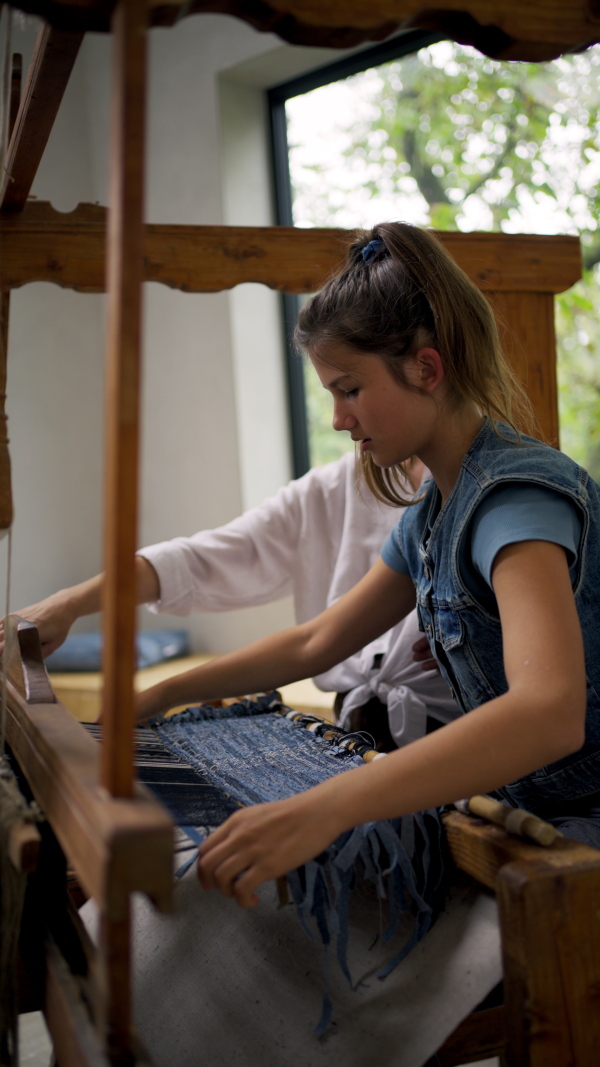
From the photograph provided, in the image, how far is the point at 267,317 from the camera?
3502mm

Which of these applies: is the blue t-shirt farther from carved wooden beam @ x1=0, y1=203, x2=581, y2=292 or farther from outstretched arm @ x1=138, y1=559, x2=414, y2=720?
carved wooden beam @ x1=0, y1=203, x2=581, y2=292

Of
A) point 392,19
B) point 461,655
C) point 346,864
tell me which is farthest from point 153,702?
point 392,19

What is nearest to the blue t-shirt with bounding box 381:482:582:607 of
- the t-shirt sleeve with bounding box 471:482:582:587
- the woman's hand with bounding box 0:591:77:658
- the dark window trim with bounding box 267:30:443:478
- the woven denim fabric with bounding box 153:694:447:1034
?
the t-shirt sleeve with bounding box 471:482:582:587

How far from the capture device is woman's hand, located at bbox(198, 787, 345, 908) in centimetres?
80

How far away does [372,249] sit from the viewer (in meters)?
1.25

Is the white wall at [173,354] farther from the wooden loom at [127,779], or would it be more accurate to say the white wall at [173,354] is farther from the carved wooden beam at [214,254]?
the wooden loom at [127,779]

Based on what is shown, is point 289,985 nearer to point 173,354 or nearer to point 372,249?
point 372,249

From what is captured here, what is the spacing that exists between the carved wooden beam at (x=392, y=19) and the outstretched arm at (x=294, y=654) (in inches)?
31.5

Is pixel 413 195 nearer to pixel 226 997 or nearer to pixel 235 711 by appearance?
pixel 235 711

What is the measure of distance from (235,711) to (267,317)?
7.19 feet

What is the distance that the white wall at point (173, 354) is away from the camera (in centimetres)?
335

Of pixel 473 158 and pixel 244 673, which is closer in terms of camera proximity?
pixel 244 673

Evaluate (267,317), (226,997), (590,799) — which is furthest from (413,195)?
(226,997)

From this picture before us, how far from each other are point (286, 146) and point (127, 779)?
3.27 meters
